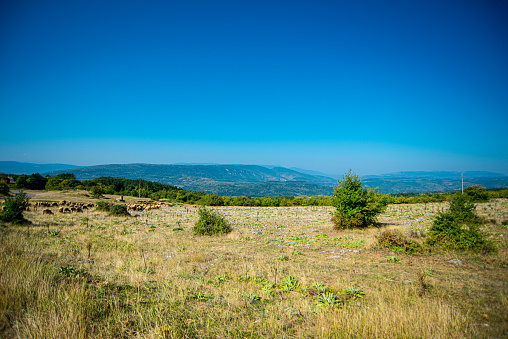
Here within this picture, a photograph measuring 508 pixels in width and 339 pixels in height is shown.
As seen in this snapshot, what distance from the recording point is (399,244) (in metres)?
12.0

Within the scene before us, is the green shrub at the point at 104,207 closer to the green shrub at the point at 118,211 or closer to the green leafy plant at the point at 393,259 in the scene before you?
the green shrub at the point at 118,211

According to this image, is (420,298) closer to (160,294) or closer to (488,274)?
(488,274)

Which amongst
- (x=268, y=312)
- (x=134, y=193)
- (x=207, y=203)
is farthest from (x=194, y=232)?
(x=134, y=193)

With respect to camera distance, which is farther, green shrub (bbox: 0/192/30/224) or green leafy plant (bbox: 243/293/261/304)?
green shrub (bbox: 0/192/30/224)

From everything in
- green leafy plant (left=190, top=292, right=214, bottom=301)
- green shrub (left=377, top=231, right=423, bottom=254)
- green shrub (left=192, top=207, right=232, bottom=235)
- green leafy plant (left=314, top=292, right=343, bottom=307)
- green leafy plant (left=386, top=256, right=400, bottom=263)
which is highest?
green leafy plant (left=314, top=292, right=343, bottom=307)

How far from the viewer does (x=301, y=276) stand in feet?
26.8

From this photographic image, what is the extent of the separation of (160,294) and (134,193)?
9188cm

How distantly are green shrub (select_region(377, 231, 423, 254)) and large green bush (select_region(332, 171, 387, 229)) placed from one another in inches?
252

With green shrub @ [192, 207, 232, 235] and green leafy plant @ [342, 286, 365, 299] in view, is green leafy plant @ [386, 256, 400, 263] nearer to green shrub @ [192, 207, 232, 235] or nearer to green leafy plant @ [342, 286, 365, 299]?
green leafy plant @ [342, 286, 365, 299]

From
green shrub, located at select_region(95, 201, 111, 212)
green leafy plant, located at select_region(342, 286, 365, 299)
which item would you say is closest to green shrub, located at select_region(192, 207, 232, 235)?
green leafy plant, located at select_region(342, 286, 365, 299)

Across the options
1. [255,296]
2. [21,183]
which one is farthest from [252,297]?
[21,183]

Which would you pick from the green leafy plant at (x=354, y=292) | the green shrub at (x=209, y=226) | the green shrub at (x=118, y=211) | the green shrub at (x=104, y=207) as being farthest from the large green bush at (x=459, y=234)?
the green shrub at (x=104, y=207)

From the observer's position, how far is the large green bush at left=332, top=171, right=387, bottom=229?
19.2m

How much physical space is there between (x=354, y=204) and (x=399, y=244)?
25.9ft
